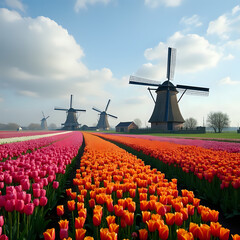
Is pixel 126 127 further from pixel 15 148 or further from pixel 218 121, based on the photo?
pixel 15 148

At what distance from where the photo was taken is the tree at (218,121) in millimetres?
67750

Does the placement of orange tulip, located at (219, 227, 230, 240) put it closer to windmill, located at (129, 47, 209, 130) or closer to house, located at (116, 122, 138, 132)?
windmill, located at (129, 47, 209, 130)

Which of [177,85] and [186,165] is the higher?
[177,85]

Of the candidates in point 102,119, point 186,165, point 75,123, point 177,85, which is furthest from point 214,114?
point 186,165

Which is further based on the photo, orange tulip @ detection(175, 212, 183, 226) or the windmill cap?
the windmill cap

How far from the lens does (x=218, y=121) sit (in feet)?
224

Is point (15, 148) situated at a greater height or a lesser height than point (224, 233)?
lesser

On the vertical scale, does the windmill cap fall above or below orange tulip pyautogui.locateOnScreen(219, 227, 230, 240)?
above

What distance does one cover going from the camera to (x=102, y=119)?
9312cm

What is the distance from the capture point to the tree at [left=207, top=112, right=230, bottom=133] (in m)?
67.8

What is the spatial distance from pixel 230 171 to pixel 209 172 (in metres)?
0.43

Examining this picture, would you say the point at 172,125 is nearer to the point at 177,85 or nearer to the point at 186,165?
the point at 177,85

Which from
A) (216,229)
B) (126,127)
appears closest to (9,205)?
(216,229)

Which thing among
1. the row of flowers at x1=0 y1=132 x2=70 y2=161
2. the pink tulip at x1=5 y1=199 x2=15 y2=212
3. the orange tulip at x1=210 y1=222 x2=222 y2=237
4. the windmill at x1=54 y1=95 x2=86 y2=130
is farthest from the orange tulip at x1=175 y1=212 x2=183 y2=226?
the windmill at x1=54 y1=95 x2=86 y2=130
